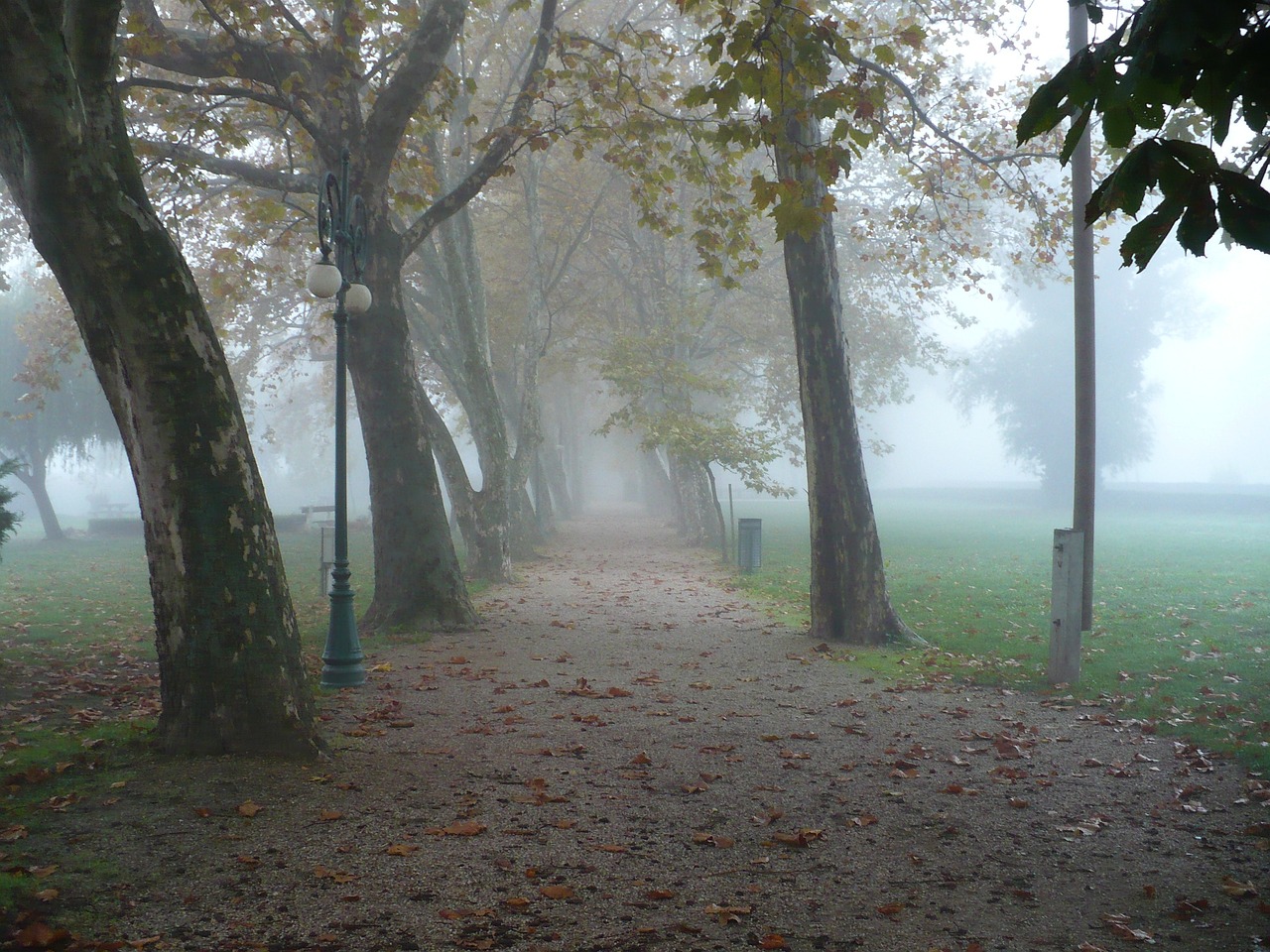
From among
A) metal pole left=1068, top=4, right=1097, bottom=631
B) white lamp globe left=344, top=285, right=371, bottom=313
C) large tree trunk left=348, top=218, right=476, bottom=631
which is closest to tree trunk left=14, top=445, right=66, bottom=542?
large tree trunk left=348, top=218, right=476, bottom=631

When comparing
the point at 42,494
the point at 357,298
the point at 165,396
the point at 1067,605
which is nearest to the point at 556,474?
the point at 42,494

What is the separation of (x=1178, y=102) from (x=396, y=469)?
32.0 feet

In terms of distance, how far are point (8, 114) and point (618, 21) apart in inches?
853

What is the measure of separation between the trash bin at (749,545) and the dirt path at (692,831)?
11.5m

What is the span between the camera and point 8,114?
5.60 metres

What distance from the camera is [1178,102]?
3246mm

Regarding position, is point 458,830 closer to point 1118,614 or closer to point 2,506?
point 2,506

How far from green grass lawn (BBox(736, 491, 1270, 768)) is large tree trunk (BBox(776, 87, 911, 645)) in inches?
28.3

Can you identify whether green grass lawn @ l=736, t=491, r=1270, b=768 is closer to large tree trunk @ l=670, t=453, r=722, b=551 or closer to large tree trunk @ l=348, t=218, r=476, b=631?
large tree trunk @ l=670, t=453, r=722, b=551

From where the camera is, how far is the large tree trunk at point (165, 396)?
18.7 ft

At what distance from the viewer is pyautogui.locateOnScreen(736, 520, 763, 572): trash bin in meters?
20.5

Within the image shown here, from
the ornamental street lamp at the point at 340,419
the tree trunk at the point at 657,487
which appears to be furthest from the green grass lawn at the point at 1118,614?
the ornamental street lamp at the point at 340,419

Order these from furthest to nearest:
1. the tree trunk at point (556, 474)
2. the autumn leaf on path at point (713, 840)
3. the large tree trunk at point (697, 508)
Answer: the tree trunk at point (556, 474) → the large tree trunk at point (697, 508) → the autumn leaf on path at point (713, 840)

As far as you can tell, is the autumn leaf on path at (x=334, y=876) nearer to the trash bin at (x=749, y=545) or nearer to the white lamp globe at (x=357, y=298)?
the white lamp globe at (x=357, y=298)
